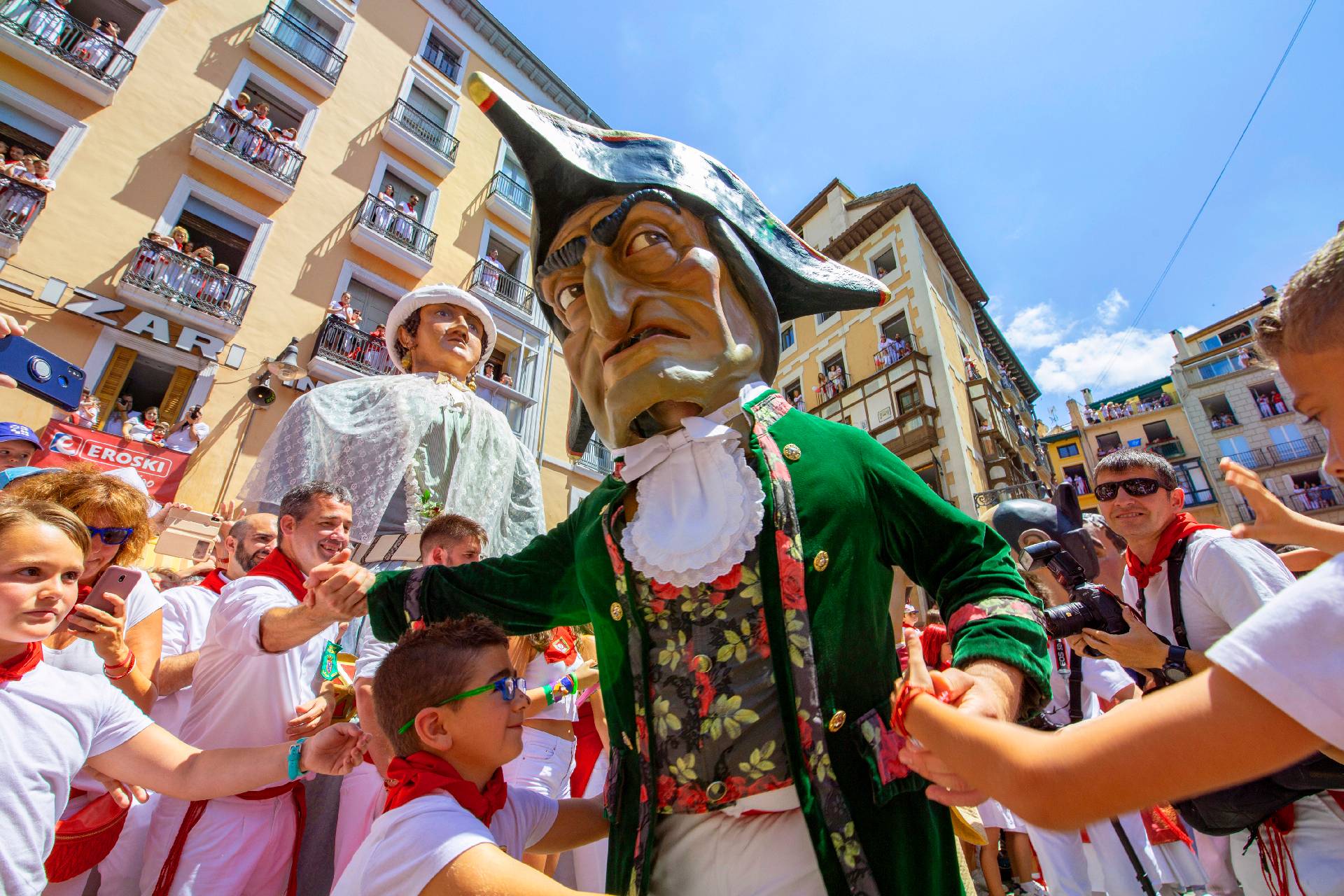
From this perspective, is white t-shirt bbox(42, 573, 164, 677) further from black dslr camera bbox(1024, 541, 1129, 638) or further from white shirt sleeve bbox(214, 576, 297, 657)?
black dslr camera bbox(1024, 541, 1129, 638)

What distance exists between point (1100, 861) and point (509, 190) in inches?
593

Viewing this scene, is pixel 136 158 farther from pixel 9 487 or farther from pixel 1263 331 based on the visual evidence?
pixel 1263 331

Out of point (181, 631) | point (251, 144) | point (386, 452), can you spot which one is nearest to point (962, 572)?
point (386, 452)

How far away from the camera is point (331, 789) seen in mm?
2713

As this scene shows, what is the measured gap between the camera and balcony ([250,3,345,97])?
1145 centimetres

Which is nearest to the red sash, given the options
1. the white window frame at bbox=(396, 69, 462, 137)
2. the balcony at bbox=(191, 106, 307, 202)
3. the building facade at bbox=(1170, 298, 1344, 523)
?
the balcony at bbox=(191, 106, 307, 202)

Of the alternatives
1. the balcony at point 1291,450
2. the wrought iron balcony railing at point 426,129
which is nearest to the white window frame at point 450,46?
the wrought iron balcony railing at point 426,129

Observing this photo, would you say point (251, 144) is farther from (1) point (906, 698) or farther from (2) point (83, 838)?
(1) point (906, 698)

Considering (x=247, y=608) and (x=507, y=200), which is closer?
(x=247, y=608)

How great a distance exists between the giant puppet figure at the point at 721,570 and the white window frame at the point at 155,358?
9816mm

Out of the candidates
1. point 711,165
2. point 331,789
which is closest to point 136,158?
point 331,789

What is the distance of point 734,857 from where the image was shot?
1197mm

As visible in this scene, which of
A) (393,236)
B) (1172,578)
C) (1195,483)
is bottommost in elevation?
Answer: (1172,578)

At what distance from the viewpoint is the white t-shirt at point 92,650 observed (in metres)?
1.98
